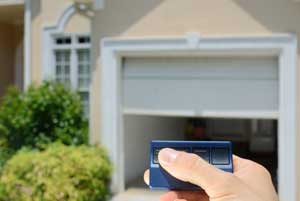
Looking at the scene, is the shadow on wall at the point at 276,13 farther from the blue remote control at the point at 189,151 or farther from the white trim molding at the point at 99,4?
the blue remote control at the point at 189,151

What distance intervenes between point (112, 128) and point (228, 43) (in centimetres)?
252

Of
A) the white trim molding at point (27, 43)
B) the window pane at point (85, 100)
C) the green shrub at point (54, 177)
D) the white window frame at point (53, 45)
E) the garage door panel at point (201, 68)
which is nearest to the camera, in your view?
the green shrub at point (54, 177)

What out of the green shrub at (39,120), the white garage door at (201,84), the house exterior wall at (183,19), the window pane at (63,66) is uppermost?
the house exterior wall at (183,19)

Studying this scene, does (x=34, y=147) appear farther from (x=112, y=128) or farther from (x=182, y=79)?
(x=182, y=79)

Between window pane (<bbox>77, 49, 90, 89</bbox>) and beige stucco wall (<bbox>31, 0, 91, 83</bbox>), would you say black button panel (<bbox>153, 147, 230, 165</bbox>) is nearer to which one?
window pane (<bbox>77, 49, 90, 89</bbox>)

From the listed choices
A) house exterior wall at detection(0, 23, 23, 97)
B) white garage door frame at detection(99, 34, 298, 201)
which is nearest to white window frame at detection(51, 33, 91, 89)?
white garage door frame at detection(99, 34, 298, 201)

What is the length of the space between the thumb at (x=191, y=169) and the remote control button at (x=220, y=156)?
0.21 feet

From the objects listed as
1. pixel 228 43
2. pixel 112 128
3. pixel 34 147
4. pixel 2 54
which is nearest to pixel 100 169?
pixel 112 128

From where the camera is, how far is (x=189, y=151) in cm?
157

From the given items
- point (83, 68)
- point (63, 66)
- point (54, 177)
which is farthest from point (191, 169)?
point (63, 66)

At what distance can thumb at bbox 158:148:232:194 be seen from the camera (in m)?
1.47

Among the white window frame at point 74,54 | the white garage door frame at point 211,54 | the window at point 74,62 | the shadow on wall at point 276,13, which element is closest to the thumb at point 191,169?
the white garage door frame at point 211,54

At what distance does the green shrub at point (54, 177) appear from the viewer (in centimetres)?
→ 659

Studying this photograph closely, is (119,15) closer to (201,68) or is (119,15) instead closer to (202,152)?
(201,68)
